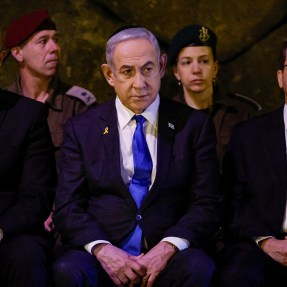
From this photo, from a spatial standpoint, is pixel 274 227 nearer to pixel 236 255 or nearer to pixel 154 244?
pixel 236 255

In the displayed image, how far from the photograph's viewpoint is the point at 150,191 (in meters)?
3.07

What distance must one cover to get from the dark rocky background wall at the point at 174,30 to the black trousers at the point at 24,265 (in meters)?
1.93

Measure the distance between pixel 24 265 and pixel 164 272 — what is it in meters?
Result: 0.57

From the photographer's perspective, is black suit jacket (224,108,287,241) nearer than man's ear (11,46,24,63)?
Yes

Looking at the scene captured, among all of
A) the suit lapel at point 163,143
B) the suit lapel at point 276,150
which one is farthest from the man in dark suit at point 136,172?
the suit lapel at point 276,150

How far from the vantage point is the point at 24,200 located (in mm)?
3217

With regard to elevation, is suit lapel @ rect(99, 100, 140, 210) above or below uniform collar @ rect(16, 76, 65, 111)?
below

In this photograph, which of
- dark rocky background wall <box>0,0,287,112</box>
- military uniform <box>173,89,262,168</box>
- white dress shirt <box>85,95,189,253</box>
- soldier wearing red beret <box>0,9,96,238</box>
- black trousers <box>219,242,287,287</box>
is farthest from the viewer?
dark rocky background wall <box>0,0,287,112</box>

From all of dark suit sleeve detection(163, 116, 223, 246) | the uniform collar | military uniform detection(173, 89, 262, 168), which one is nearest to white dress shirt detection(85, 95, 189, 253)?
dark suit sleeve detection(163, 116, 223, 246)

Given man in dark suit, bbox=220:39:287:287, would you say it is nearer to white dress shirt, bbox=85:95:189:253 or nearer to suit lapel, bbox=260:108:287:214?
suit lapel, bbox=260:108:287:214

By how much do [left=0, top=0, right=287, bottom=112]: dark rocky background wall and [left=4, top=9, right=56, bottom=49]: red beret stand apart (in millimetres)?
323

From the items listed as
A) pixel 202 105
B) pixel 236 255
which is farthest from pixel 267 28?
pixel 236 255

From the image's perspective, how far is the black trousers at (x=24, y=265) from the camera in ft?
9.43

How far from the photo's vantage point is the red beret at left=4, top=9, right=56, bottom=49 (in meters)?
4.32
